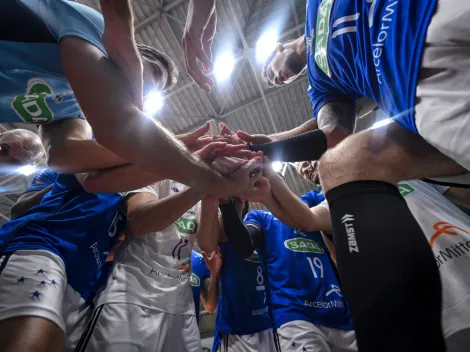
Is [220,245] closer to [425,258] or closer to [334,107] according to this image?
[334,107]

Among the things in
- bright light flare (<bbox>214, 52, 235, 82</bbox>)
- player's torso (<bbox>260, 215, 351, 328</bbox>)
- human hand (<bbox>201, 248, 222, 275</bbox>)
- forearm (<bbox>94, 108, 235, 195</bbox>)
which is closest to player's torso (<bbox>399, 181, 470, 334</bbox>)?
player's torso (<bbox>260, 215, 351, 328</bbox>)

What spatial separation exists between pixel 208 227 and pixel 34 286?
40.1 inches

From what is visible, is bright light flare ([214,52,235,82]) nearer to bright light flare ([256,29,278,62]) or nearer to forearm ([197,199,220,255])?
bright light flare ([256,29,278,62])

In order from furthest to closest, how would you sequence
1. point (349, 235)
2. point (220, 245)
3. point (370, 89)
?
point (220, 245), point (370, 89), point (349, 235)

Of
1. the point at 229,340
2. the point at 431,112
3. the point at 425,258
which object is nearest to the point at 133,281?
the point at 229,340

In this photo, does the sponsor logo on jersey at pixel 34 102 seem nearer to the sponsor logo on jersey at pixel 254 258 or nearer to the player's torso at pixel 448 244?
the sponsor logo on jersey at pixel 254 258

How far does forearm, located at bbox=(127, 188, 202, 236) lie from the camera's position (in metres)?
1.55

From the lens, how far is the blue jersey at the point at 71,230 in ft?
3.73

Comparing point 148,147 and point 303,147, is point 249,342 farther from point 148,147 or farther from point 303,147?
point 148,147

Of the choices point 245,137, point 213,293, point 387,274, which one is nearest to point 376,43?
point 387,274

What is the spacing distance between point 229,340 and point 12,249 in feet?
4.35

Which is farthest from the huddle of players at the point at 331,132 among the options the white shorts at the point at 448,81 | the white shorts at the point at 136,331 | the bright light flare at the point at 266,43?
the bright light flare at the point at 266,43

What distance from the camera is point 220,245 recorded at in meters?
2.13

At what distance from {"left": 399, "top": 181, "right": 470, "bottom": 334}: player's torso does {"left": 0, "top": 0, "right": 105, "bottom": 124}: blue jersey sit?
62.5 inches
